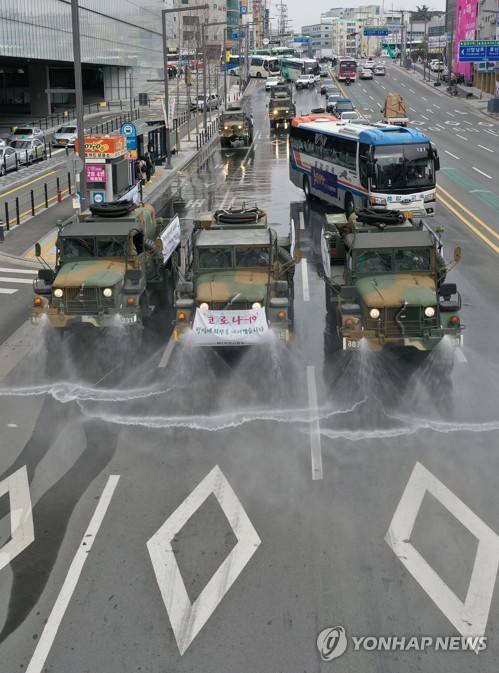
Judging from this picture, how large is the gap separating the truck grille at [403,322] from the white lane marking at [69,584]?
584 centimetres

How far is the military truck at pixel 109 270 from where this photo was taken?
16344mm

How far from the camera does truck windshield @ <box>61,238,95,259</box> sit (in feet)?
57.9

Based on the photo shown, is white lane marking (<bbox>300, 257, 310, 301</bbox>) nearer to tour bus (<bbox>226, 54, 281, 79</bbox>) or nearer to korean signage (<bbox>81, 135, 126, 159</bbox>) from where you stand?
korean signage (<bbox>81, 135, 126, 159</bbox>)

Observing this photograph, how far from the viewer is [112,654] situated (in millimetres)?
7969

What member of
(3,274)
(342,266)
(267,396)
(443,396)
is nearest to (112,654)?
(267,396)

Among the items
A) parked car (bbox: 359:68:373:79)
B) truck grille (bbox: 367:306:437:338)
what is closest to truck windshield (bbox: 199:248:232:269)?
truck grille (bbox: 367:306:437:338)

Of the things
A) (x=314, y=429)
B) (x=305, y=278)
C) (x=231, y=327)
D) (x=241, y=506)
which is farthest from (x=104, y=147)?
(x=241, y=506)

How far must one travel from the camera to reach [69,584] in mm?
9078

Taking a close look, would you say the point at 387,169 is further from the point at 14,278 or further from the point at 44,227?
the point at 14,278

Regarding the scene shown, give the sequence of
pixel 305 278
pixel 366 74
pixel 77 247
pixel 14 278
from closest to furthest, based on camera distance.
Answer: pixel 77 247, pixel 305 278, pixel 14 278, pixel 366 74

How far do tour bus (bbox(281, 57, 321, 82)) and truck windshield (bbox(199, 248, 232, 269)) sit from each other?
375 ft

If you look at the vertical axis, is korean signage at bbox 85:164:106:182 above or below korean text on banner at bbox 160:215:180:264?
above

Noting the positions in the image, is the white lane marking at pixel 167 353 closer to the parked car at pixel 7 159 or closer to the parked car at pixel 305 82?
the parked car at pixel 7 159

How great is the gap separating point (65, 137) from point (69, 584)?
55.7 m
